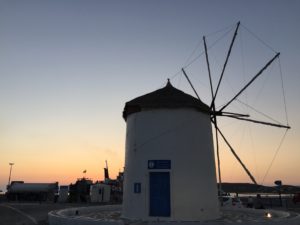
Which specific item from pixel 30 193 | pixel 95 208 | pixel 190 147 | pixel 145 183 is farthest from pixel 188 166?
pixel 30 193

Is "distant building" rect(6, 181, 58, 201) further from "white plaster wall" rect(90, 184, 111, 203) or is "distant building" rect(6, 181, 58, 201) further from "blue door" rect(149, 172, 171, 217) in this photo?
"blue door" rect(149, 172, 171, 217)

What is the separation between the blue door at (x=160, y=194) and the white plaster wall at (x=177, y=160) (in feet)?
0.87

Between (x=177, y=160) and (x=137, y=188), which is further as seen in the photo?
(x=137, y=188)

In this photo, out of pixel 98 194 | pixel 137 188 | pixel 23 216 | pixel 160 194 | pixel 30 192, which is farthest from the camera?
pixel 30 192

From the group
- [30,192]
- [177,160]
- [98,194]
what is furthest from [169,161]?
[30,192]

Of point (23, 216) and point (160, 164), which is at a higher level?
point (160, 164)

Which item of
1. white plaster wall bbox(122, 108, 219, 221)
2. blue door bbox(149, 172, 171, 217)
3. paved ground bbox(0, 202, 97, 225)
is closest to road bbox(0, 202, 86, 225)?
paved ground bbox(0, 202, 97, 225)

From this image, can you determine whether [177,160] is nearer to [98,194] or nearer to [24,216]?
[24,216]

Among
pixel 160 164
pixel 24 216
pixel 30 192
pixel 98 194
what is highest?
pixel 30 192

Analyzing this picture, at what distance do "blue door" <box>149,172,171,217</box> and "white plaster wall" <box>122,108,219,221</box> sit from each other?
265 millimetres

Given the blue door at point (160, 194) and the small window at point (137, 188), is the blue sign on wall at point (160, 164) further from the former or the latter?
the small window at point (137, 188)

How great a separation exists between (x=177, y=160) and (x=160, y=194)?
6.85 feet

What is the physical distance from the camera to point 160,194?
18.8m

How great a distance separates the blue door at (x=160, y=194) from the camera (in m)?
18.6
